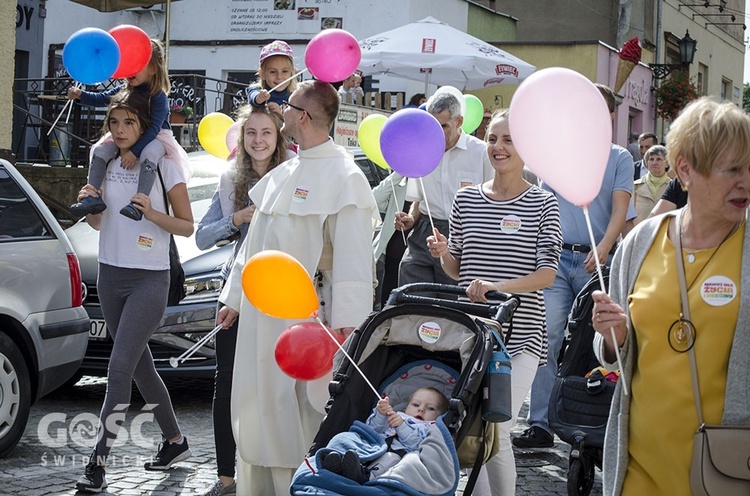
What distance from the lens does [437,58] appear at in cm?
1587

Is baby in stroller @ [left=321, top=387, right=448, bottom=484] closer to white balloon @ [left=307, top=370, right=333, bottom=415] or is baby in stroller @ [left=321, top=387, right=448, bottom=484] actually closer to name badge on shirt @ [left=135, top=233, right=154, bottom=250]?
white balloon @ [left=307, top=370, right=333, bottom=415]

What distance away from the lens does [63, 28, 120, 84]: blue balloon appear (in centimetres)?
642

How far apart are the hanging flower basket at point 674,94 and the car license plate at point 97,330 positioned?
76.3 feet

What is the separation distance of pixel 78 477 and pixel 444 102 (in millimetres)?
3464

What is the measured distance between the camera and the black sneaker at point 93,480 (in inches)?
233

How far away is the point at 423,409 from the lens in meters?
4.64

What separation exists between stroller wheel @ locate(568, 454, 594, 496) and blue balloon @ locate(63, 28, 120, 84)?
11.1 ft

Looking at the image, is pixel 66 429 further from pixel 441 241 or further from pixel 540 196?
pixel 540 196

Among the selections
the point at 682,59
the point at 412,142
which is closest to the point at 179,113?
the point at 412,142

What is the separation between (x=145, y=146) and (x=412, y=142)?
1.52 meters

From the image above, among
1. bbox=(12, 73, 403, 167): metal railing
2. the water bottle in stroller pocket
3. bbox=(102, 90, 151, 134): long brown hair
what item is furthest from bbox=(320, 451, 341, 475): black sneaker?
bbox=(12, 73, 403, 167): metal railing

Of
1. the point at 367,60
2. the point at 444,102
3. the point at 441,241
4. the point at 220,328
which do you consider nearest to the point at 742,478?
the point at 441,241

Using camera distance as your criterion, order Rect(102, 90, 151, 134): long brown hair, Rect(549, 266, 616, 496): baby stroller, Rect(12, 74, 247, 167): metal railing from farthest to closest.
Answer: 1. Rect(12, 74, 247, 167): metal railing
2. Rect(102, 90, 151, 134): long brown hair
3. Rect(549, 266, 616, 496): baby stroller

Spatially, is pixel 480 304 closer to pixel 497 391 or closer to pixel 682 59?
pixel 497 391
